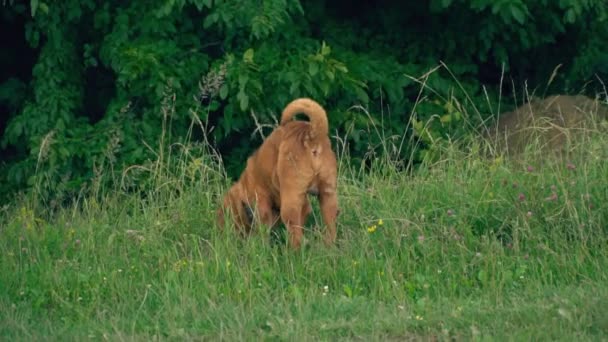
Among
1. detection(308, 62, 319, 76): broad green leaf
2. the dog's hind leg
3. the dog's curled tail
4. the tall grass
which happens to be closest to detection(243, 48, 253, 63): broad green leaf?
detection(308, 62, 319, 76): broad green leaf

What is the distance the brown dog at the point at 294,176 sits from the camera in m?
7.18

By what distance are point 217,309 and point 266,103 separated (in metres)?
3.70

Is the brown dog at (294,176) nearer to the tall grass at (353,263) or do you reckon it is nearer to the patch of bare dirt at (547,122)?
the tall grass at (353,263)

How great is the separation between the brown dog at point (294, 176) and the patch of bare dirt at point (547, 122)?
6.67 ft

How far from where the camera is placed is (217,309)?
21.2ft

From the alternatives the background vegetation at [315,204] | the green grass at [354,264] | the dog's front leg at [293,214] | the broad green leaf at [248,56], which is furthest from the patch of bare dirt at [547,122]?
the dog's front leg at [293,214]

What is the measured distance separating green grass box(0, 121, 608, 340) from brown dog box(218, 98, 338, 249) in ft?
0.56

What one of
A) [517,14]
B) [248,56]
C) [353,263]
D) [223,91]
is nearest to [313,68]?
[248,56]

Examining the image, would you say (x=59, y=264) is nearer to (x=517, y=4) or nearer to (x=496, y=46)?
(x=517, y=4)

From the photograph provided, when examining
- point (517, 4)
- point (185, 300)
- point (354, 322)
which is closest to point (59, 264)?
point (185, 300)

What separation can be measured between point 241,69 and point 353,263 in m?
3.01

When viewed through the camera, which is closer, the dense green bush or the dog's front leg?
the dog's front leg

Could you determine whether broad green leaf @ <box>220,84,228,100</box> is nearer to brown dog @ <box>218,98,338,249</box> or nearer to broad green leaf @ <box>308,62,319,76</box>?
broad green leaf @ <box>308,62,319,76</box>

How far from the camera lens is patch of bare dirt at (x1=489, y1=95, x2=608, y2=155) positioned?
360 inches
